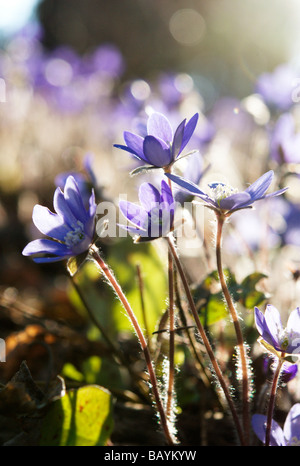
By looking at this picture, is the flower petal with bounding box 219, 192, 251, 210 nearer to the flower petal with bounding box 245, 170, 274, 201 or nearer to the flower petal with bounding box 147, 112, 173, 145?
the flower petal with bounding box 245, 170, 274, 201

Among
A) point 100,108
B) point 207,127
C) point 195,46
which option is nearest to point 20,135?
point 100,108

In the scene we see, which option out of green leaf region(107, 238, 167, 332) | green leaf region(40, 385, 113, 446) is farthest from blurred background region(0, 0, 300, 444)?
green leaf region(40, 385, 113, 446)

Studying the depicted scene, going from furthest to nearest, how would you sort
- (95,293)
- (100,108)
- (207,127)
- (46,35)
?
1. (46,35)
2. (100,108)
3. (207,127)
4. (95,293)


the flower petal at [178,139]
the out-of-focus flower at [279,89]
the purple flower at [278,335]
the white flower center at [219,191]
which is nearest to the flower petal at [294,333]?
the purple flower at [278,335]

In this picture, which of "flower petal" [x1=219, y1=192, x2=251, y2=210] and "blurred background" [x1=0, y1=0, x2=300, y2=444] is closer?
"flower petal" [x1=219, y1=192, x2=251, y2=210]

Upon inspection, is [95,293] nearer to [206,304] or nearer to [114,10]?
[206,304]

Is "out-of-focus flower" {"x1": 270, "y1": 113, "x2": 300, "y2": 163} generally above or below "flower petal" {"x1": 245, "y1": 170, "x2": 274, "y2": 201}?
above
